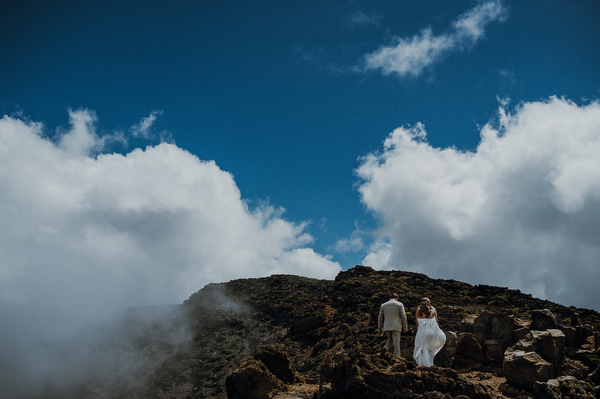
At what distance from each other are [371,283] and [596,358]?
114 ft

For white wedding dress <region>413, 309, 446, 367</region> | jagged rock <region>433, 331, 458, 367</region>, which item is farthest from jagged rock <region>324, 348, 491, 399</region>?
jagged rock <region>433, 331, 458, 367</region>

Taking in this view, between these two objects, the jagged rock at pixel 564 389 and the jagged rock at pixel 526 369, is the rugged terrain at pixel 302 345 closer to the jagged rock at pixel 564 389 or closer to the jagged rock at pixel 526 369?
the jagged rock at pixel 564 389

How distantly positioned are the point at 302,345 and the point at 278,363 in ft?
Result: 80.5

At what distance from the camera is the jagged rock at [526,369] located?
8.83 meters

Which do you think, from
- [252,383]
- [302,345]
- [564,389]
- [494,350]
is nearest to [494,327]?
[494,350]

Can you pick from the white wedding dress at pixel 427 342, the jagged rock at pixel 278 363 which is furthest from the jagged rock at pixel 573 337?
the jagged rock at pixel 278 363

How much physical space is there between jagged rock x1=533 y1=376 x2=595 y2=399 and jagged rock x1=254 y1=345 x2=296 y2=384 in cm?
757

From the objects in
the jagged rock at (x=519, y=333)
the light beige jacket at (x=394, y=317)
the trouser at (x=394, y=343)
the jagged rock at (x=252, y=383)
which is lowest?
the jagged rock at (x=252, y=383)

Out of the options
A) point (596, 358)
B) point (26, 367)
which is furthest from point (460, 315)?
point (26, 367)

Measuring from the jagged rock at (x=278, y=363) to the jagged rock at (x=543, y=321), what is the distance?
8.27m

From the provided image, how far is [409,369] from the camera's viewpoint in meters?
8.58

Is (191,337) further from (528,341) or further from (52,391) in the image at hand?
(528,341)

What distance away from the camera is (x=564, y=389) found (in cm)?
736

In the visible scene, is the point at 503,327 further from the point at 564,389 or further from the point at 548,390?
the point at 548,390
